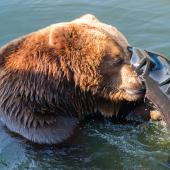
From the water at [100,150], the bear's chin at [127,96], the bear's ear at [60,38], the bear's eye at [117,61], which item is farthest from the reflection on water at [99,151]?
the bear's ear at [60,38]

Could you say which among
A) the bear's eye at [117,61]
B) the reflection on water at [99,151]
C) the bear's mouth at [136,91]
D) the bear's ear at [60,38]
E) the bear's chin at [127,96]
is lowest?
the reflection on water at [99,151]

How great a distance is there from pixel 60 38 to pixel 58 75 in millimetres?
333

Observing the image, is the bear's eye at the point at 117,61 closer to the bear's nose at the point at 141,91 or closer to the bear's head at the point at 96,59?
the bear's head at the point at 96,59

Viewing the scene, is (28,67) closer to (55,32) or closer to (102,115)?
(55,32)

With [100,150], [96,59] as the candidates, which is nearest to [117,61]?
[96,59]

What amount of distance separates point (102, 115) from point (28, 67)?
3.16ft

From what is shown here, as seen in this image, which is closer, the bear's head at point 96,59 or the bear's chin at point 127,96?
the bear's head at point 96,59

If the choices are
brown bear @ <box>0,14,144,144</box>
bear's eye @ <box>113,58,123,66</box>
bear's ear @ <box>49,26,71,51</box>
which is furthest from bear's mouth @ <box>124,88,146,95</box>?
bear's ear @ <box>49,26,71,51</box>

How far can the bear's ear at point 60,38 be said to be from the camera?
15.4 feet

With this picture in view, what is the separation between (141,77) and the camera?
468 centimetres

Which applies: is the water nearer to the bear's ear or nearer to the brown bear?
the brown bear

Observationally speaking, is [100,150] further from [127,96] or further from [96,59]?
[96,59]

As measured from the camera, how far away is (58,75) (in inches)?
186

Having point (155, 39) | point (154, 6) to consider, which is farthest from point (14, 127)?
point (154, 6)
